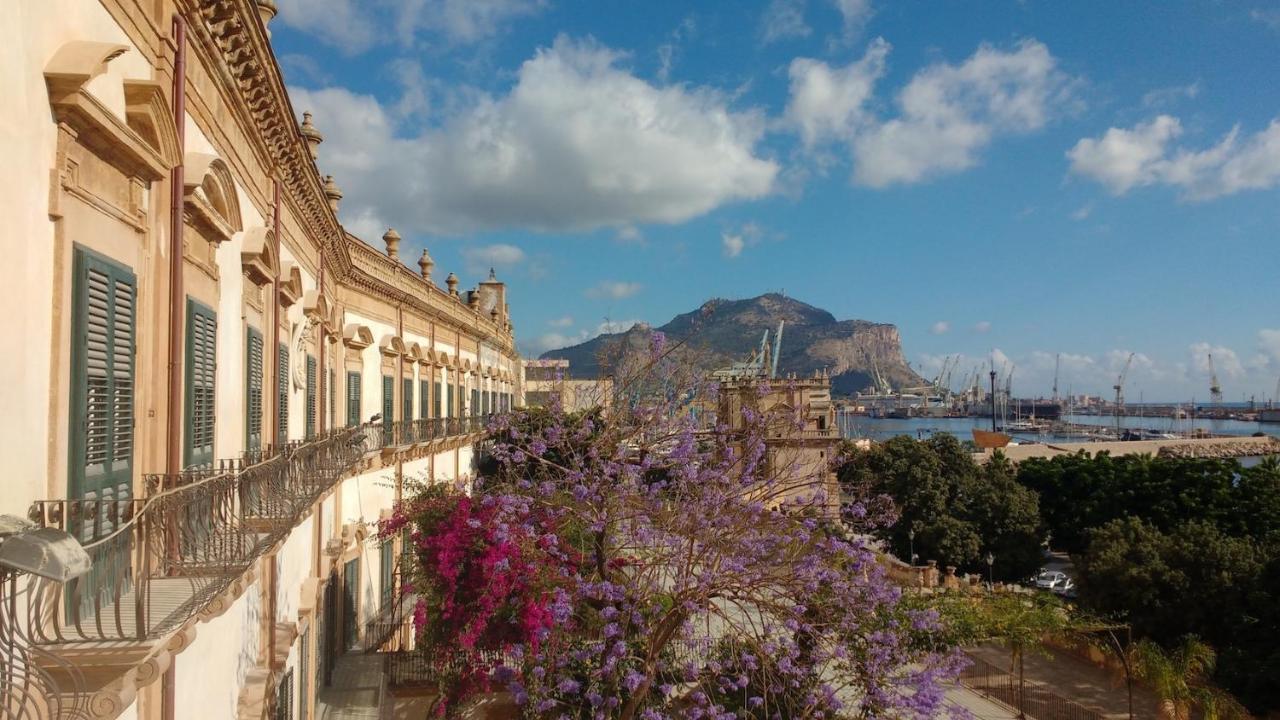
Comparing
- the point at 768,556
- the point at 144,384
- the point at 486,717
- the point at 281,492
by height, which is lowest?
the point at 486,717

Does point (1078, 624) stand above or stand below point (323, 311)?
below

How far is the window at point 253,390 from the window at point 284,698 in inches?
95.1

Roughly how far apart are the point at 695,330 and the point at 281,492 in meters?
7.01

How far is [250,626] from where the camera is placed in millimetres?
6977

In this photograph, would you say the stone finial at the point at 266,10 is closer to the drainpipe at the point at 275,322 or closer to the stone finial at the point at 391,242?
the drainpipe at the point at 275,322

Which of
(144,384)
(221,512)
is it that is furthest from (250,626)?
(144,384)

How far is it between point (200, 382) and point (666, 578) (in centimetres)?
691

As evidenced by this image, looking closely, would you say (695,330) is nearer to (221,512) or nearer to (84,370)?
(221,512)

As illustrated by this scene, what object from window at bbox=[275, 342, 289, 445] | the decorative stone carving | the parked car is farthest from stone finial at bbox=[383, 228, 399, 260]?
the parked car

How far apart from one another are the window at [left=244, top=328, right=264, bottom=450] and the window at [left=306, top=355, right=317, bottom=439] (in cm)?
278

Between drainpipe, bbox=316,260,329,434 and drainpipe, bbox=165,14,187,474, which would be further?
drainpipe, bbox=316,260,329,434

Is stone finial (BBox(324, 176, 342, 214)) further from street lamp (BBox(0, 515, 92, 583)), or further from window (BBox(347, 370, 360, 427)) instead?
street lamp (BBox(0, 515, 92, 583))

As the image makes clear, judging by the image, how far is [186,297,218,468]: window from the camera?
563cm

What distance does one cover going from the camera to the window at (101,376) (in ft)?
13.0
